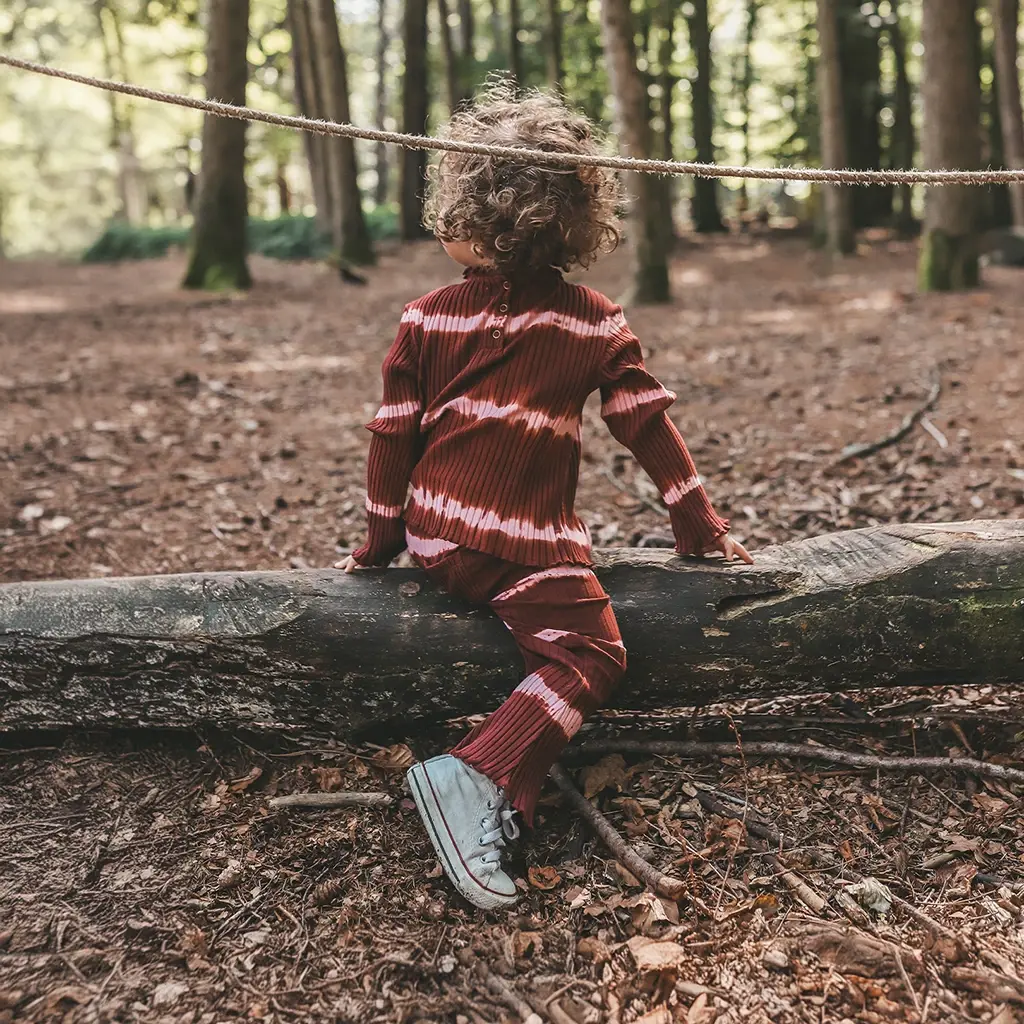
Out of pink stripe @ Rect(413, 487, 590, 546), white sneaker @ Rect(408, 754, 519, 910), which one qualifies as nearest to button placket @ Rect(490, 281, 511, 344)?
pink stripe @ Rect(413, 487, 590, 546)

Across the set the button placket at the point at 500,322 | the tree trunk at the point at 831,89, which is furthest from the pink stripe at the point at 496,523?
the tree trunk at the point at 831,89

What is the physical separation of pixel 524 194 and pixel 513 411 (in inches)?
21.8

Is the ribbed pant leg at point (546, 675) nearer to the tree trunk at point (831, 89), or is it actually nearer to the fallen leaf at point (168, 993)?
the fallen leaf at point (168, 993)

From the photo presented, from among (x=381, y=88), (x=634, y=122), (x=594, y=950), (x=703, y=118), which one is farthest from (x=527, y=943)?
(x=381, y=88)

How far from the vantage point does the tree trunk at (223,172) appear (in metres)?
9.80

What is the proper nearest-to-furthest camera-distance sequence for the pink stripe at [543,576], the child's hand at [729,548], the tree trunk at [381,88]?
1. the pink stripe at [543,576]
2. the child's hand at [729,548]
3. the tree trunk at [381,88]

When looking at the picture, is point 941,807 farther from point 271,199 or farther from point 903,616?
point 271,199

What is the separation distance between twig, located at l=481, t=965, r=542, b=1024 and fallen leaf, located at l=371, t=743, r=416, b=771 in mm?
738

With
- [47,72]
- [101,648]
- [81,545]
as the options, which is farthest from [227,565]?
[47,72]

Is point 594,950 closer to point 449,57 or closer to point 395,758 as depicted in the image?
point 395,758

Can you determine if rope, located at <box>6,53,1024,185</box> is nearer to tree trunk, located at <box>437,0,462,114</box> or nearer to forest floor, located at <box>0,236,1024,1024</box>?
forest floor, located at <box>0,236,1024,1024</box>

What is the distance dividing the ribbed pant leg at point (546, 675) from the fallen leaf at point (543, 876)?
0.12 meters

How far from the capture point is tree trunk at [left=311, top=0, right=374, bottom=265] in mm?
11945

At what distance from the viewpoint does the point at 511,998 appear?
1909 millimetres
